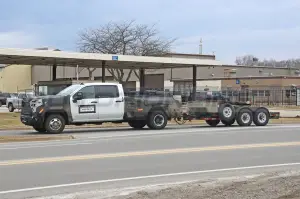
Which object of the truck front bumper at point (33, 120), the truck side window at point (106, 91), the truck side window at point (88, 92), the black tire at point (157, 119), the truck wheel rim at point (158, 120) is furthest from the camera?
the truck wheel rim at point (158, 120)

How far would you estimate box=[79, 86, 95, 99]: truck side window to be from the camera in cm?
2038

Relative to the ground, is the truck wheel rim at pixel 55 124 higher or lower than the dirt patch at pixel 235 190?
higher

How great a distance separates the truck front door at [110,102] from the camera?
68.3 ft

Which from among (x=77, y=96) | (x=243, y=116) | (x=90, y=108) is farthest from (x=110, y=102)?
(x=243, y=116)

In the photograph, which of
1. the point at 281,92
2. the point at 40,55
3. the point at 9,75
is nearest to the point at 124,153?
the point at 40,55

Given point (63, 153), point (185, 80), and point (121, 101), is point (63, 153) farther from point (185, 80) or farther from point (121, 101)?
point (185, 80)

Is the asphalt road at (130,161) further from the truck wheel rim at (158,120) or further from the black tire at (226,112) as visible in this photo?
the black tire at (226,112)

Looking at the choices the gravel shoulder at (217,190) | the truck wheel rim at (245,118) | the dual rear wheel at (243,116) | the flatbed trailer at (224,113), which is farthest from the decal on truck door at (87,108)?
the gravel shoulder at (217,190)

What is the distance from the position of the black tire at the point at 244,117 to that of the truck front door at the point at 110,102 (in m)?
6.02

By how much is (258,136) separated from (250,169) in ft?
25.7

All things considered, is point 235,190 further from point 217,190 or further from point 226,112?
point 226,112

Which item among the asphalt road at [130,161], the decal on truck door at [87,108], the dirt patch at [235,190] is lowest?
the asphalt road at [130,161]

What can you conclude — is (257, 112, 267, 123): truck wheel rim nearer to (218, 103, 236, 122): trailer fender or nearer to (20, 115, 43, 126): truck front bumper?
(218, 103, 236, 122): trailer fender

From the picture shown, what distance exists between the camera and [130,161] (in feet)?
38.8
